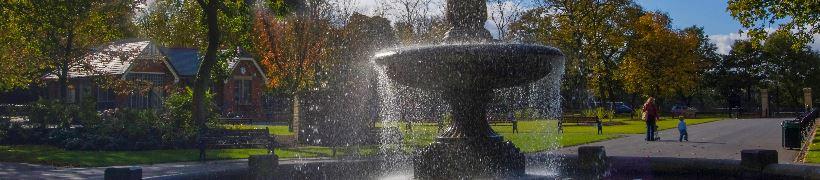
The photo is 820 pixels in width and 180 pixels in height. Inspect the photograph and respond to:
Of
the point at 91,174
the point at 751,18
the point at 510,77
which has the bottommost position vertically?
the point at 91,174

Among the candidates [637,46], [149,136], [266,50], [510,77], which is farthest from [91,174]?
[637,46]

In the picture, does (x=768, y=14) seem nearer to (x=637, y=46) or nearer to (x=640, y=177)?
(x=640, y=177)

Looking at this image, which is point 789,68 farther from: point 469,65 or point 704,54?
point 469,65

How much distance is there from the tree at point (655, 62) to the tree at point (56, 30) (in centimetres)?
3618

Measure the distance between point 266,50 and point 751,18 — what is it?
2241 centimetres

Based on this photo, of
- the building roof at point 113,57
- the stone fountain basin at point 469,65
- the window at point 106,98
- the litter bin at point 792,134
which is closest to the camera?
the stone fountain basin at point 469,65

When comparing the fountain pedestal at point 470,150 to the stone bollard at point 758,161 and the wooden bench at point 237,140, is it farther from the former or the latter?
the wooden bench at point 237,140

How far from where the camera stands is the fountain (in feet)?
28.8

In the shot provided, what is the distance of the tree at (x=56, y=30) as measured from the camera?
22.2 metres

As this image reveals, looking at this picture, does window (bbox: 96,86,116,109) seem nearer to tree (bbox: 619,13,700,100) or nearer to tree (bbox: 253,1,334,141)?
tree (bbox: 253,1,334,141)

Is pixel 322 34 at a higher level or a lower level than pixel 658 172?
higher

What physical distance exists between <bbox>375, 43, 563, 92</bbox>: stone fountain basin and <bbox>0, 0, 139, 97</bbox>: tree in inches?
594

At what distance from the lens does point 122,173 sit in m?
8.00

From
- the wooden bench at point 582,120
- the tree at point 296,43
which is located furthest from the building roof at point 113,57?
the wooden bench at point 582,120
